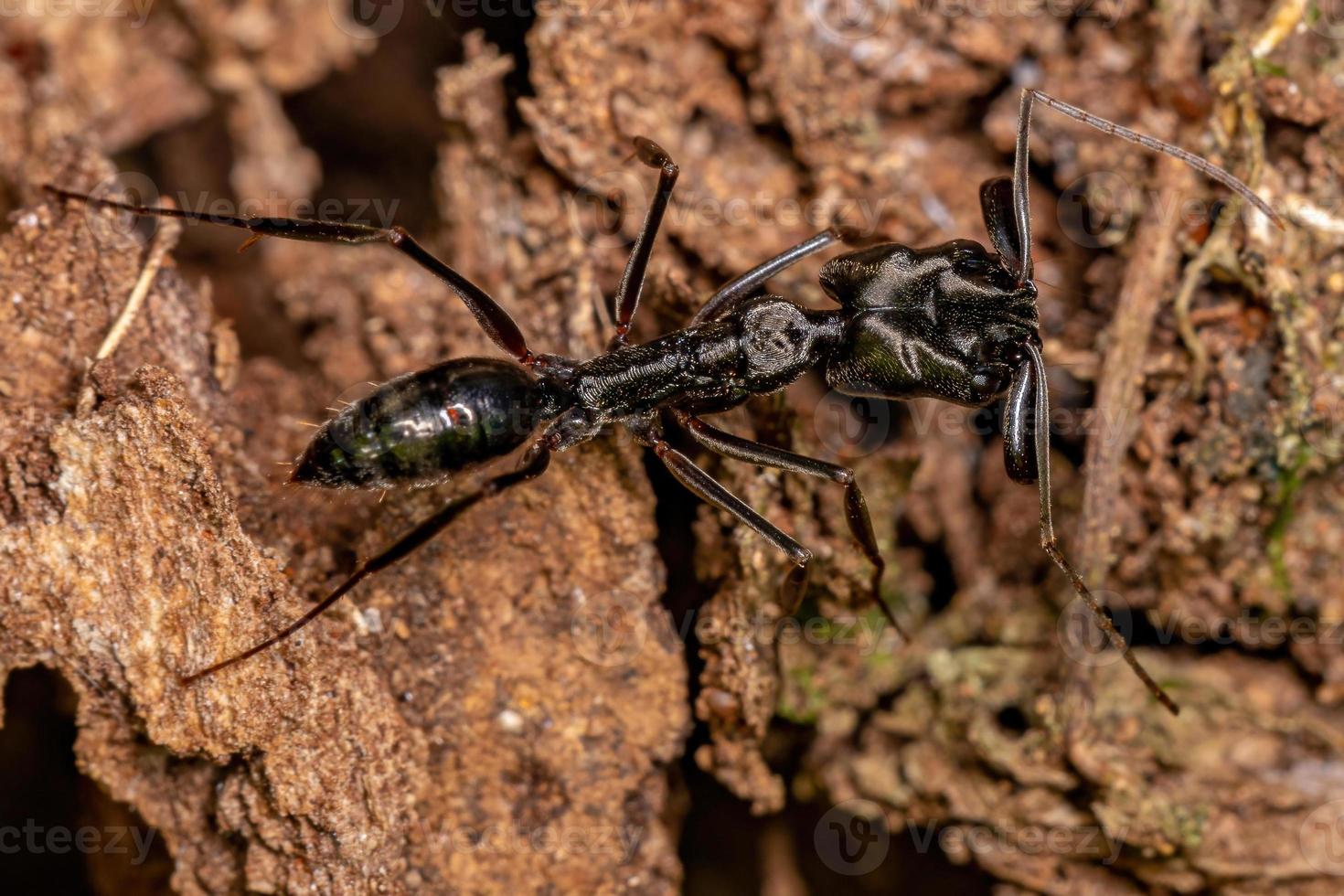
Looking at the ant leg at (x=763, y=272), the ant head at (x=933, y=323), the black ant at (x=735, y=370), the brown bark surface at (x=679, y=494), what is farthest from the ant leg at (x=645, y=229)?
the ant head at (x=933, y=323)

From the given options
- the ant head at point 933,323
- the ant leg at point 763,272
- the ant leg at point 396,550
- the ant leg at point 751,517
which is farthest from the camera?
the ant leg at point 763,272

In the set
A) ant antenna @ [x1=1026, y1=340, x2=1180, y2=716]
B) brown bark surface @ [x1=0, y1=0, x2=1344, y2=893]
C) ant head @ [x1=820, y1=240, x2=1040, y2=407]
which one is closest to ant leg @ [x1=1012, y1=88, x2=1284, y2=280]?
ant head @ [x1=820, y1=240, x2=1040, y2=407]

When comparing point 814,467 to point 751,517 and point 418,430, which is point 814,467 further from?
point 418,430

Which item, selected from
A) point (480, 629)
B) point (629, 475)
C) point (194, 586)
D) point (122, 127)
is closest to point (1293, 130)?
point (629, 475)

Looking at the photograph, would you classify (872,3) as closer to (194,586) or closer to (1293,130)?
(1293,130)

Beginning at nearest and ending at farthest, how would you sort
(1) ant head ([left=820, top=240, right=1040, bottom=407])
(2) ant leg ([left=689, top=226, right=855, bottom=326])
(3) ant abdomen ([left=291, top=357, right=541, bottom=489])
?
(3) ant abdomen ([left=291, top=357, right=541, bottom=489])
(1) ant head ([left=820, top=240, right=1040, bottom=407])
(2) ant leg ([left=689, top=226, right=855, bottom=326])

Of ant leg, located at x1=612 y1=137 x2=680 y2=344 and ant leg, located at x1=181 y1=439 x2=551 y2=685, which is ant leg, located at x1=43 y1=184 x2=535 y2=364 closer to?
ant leg, located at x1=612 y1=137 x2=680 y2=344

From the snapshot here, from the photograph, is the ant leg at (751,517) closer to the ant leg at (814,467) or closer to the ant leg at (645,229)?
the ant leg at (814,467)

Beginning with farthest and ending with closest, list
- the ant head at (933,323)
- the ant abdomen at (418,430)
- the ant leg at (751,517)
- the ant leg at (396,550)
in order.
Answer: the ant head at (933,323) → the ant leg at (751,517) → the ant abdomen at (418,430) → the ant leg at (396,550)
